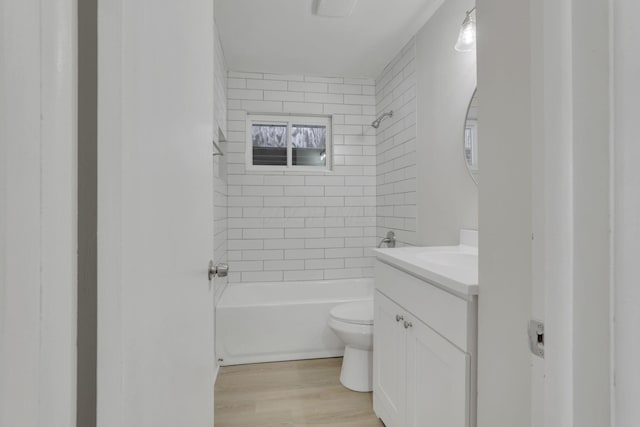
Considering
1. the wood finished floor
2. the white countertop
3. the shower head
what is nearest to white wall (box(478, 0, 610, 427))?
the white countertop

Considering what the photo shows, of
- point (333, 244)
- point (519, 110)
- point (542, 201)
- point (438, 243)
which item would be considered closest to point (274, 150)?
point (333, 244)

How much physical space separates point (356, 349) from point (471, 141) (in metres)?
1.44

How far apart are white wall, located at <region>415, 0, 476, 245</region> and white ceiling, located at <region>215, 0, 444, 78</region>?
0.69ft

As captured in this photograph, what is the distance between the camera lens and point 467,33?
63.3 inches

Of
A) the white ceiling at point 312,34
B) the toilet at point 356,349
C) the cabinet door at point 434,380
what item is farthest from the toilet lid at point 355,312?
the white ceiling at point 312,34

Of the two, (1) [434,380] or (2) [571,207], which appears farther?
(1) [434,380]

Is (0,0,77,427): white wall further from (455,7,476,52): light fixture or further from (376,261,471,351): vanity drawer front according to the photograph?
(455,7,476,52): light fixture

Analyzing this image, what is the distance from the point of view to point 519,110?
0.65 metres

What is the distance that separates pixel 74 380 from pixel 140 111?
1.16 feet

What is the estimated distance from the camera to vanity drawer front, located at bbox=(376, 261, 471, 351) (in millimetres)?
905

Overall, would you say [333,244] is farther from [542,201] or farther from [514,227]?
[542,201]

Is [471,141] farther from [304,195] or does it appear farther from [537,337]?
[304,195]

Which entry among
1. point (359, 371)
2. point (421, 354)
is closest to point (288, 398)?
point (359, 371)

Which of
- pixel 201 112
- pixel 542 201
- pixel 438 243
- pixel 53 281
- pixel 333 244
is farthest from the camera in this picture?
pixel 333 244
